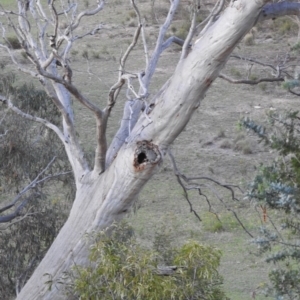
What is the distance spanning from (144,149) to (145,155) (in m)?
0.05

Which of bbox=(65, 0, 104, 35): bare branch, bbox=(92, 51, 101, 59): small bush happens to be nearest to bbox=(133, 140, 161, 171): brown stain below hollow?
bbox=(65, 0, 104, 35): bare branch

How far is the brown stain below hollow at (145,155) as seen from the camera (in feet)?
21.8

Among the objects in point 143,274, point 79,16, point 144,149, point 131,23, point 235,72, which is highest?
point 79,16

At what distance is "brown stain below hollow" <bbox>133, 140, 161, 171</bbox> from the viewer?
21.8 ft

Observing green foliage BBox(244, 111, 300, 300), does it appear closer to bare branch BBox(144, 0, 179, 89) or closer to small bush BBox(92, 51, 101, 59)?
bare branch BBox(144, 0, 179, 89)

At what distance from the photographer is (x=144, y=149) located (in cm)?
670

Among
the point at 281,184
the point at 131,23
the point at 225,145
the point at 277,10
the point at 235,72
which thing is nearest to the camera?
the point at 281,184

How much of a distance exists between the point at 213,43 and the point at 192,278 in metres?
1.86

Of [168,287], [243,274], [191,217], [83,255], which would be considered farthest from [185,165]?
[168,287]

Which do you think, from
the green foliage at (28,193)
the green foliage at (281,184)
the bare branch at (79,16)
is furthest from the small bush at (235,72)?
the green foliage at (281,184)

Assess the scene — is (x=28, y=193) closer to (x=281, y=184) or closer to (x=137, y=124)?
(x=137, y=124)

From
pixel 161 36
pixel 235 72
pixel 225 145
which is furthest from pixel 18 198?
pixel 235 72

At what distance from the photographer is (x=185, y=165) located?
18.8 m

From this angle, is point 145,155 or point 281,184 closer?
point 281,184
